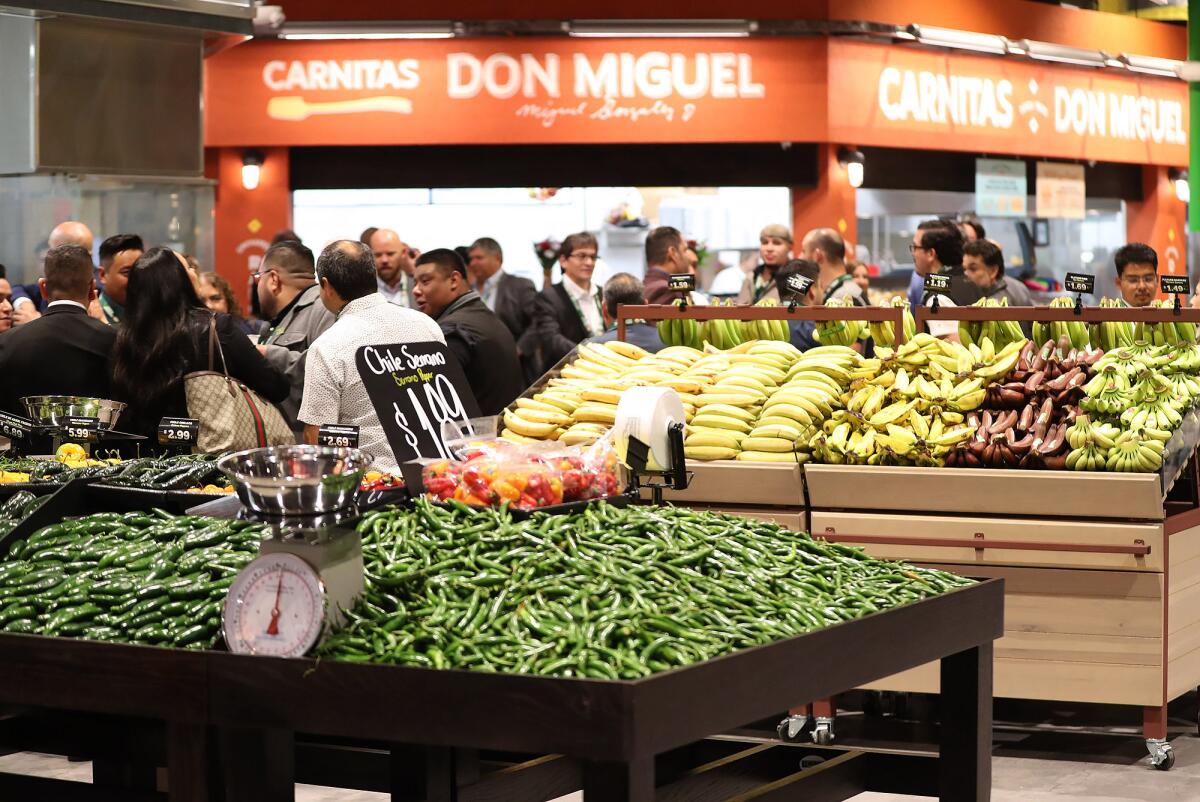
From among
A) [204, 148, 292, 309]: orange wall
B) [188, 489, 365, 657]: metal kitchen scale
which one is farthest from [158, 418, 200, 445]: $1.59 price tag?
[204, 148, 292, 309]: orange wall

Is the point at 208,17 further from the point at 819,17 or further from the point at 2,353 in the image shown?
the point at 819,17

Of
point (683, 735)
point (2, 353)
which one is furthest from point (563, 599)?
point (2, 353)

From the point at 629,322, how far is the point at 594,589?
4.67m

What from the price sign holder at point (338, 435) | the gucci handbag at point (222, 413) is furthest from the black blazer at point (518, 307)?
the price sign holder at point (338, 435)

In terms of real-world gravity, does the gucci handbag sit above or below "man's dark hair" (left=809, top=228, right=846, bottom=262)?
below

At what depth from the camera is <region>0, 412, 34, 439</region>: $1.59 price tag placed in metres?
5.04

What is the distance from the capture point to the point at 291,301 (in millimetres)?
6891

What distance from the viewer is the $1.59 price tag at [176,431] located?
4914 mm

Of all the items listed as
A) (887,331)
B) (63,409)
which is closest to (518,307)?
(887,331)

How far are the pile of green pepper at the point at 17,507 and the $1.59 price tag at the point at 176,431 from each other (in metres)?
0.83

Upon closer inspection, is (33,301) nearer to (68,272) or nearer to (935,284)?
(68,272)

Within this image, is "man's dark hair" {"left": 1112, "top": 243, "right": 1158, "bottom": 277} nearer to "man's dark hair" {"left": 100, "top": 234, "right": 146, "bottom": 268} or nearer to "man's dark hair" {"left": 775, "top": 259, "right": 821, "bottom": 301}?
"man's dark hair" {"left": 775, "top": 259, "right": 821, "bottom": 301}

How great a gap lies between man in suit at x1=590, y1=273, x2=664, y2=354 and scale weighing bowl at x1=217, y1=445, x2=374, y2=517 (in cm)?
417

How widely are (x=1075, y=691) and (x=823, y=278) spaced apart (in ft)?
10.4
